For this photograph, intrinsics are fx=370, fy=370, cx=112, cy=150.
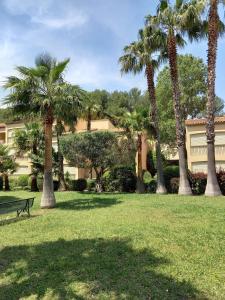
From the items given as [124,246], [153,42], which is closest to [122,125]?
[153,42]

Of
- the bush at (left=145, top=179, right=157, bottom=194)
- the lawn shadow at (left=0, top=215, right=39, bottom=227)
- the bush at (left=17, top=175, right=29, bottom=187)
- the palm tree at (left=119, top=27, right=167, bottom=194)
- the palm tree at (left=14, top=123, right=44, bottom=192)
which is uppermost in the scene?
the palm tree at (left=119, top=27, right=167, bottom=194)

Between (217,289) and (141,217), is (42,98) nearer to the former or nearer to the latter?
(141,217)

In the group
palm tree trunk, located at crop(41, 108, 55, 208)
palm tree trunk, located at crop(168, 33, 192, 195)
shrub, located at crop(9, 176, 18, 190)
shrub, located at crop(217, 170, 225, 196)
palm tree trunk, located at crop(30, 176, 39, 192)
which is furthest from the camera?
shrub, located at crop(9, 176, 18, 190)

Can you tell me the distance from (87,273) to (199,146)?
2229 cm

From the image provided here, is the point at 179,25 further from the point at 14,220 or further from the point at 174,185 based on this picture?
the point at 14,220

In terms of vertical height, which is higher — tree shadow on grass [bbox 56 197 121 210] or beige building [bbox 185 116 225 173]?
beige building [bbox 185 116 225 173]

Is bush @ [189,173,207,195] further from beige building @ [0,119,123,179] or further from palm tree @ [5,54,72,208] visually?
beige building @ [0,119,123,179]

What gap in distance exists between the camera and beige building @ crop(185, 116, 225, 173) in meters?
27.6

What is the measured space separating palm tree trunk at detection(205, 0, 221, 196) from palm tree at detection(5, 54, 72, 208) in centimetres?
777

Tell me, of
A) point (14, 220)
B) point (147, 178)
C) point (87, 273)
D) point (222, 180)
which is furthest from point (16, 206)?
point (147, 178)

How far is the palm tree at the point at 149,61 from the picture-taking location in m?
21.8

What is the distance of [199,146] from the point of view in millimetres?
28375

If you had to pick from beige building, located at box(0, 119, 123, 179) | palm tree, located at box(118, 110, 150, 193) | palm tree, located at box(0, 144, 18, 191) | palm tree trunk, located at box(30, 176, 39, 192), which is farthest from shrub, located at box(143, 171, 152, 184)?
palm tree, located at box(0, 144, 18, 191)

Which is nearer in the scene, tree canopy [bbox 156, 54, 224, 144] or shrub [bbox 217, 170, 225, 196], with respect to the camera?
shrub [bbox 217, 170, 225, 196]
